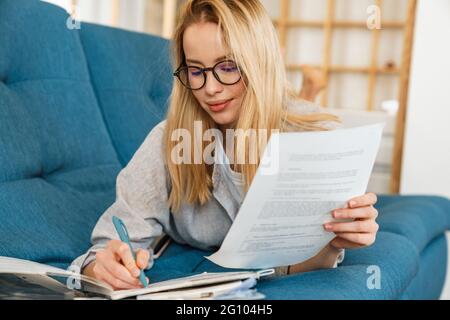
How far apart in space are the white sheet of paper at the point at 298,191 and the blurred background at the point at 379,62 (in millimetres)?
382

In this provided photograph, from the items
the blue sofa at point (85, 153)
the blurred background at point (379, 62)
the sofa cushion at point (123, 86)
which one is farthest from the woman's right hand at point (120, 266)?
the sofa cushion at point (123, 86)

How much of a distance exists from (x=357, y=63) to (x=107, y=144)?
15.2 feet

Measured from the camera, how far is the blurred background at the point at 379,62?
2936mm

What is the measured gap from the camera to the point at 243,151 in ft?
3.43

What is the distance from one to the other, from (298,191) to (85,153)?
2.60ft

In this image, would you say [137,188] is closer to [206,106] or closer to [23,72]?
[206,106]

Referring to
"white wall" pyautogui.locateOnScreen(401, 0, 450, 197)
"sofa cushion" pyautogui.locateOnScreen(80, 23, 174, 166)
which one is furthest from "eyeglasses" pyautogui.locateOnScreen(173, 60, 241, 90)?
"white wall" pyautogui.locateOnScreen(401, 0, 450, 197)

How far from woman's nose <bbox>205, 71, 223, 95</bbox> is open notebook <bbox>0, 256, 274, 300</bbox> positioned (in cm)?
32

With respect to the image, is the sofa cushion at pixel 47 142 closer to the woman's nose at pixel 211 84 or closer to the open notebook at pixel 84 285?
the open notebook at pixel 84 285

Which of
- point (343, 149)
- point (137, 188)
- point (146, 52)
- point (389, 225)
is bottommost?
point (389, 225)

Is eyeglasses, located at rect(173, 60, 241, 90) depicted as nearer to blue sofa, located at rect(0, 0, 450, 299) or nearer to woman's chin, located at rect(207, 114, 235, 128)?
woman's chin, located at rect(207, 114, 235, 128)

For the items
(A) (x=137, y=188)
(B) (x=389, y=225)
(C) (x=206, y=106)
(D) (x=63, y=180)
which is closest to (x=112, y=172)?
(D) (x=63, y=180)

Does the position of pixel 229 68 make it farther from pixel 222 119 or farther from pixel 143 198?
pixel 143 198

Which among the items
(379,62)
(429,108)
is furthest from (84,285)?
(379,62)
